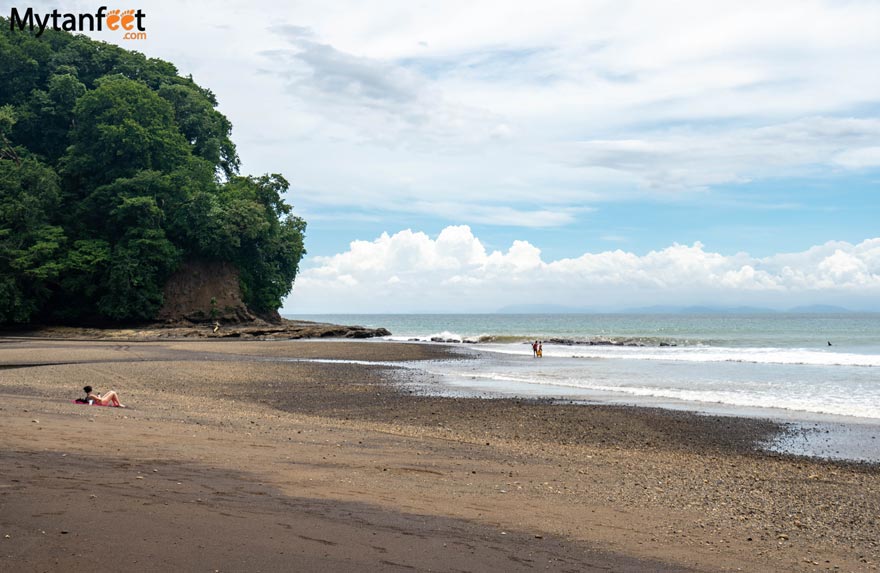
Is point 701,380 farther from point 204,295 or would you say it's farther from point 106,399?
point 204,295

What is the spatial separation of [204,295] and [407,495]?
57945 millimetres

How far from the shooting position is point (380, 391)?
22.1 metres

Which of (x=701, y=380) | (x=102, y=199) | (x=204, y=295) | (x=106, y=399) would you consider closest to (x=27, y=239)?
(x=102, y=199)

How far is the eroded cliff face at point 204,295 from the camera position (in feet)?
198

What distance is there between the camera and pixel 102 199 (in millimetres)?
56406

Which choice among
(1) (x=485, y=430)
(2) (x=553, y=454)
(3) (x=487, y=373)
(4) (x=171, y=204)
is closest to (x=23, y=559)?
(2) (x=553, y=454)

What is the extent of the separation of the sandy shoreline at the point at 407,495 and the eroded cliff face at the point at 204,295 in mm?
46112

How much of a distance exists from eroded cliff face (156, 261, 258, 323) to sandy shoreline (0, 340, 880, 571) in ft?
151

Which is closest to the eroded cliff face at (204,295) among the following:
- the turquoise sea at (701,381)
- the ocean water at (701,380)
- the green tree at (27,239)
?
the green tree at (27,239)

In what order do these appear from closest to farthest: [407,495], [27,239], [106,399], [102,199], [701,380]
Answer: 1. [407,495]
2. [106,399]
3. [701,380]
4. [27,239]
5. [102,199]

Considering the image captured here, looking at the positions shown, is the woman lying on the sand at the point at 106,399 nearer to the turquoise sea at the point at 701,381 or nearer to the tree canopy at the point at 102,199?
the turquoise sea at the point at 701,381

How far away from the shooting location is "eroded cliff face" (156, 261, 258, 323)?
198ft

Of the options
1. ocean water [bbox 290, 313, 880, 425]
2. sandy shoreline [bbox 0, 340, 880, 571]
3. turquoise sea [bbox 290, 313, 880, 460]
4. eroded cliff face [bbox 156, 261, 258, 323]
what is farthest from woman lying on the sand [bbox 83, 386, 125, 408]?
eroded cliff face [bbox 156, 261, 258, 323]

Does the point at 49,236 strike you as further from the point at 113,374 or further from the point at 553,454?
the point at 553,454
